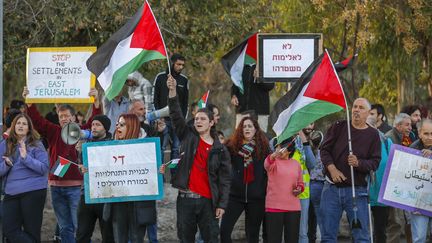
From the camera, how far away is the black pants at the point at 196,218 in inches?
551

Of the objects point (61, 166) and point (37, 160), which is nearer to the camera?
point (37, 160)

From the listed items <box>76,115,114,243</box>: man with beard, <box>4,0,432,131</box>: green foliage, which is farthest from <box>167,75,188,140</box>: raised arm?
<box>4,0,432,131</box>: green foliage

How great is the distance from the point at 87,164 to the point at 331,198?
9.76ft

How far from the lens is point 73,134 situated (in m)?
15.1

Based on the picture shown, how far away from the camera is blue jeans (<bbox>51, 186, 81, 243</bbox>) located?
15766mm

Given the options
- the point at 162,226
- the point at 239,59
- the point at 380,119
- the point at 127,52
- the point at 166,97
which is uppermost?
the point at 239,59

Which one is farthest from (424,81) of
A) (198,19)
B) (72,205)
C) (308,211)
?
(72,205)

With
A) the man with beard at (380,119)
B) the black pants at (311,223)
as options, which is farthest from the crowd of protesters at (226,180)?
the man with beard at (380,119)

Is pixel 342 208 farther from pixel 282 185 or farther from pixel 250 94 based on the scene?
pixel 250 94

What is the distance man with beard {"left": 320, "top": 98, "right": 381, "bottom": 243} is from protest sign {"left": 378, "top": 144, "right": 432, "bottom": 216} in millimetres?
507

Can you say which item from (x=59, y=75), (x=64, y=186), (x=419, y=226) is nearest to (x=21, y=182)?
(x=64, y=186)

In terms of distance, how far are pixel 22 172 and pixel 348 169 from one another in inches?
155

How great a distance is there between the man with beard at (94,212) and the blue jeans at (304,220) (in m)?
2.46

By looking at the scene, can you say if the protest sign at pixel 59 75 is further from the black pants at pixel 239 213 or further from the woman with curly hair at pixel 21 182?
the black pants at pixel 239 213
